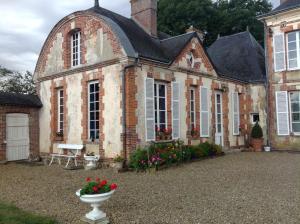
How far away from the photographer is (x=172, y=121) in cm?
1014

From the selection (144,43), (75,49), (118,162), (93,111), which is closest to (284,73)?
(144,43)

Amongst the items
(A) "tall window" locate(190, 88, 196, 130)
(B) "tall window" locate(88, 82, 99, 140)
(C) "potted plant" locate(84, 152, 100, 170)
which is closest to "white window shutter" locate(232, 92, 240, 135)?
(A) "tall window" locate(190, 88, 196, 130)

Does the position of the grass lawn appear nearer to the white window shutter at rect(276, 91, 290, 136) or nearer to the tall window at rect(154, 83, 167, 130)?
the tall window at rect(154, 83, 167, 130)

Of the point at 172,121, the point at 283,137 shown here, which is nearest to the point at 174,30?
the point at 283,137

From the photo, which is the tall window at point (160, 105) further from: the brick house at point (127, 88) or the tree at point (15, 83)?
the tree at point (15, 83)

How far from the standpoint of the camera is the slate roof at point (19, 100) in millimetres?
10672

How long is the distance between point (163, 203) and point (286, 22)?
1128 centimetres

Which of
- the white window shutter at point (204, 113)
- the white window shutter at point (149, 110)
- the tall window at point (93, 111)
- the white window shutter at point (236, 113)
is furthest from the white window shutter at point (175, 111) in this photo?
the white window shutter at point (236, 113)

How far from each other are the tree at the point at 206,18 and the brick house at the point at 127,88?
12.7 meters

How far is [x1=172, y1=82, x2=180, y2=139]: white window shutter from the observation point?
1022 centimetres

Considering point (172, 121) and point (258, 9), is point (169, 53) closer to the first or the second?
point (172, 121)

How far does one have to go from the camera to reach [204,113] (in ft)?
38.2

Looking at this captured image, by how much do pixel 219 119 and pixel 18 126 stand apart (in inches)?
322

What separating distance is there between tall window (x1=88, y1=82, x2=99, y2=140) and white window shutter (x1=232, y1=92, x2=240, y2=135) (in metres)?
6.60
